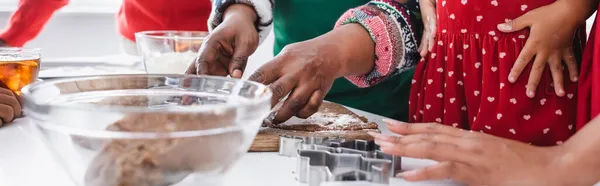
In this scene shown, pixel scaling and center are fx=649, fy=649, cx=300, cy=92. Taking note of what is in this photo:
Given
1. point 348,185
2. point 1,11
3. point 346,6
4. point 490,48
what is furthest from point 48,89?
point 1,11

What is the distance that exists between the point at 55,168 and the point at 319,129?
1.05 ft

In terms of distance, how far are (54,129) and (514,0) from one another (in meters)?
0.61

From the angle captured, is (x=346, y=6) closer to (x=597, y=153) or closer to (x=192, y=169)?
(x=597, y=153)

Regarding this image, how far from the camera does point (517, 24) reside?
842 millimetres

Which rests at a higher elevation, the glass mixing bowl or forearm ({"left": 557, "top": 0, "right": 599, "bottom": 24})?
forearm ({"left": 557, "top": 0, "right": 599, "bottom": 24})

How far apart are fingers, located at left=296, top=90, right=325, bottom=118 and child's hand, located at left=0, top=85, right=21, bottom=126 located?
1.25 ft

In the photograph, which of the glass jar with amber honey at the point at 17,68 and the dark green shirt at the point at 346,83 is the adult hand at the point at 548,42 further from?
the glass jar with amber honey at the point at 17,68

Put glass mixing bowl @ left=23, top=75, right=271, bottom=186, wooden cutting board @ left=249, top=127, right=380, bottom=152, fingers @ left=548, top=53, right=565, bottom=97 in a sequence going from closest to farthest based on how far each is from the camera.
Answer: glass mixing bowl @ left=23, top=75, right=271, bottom=186
wooden cutting board @ left=249, top=127, right=380, bottom=152
fingers @ left=548, top=53, right=565, bottom=97

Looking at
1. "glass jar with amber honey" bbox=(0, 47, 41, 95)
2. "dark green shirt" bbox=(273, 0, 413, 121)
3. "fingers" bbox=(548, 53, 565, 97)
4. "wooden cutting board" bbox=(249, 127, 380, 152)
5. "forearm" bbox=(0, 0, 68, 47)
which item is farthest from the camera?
"forearm" bbox=(0, 0, 68, 47)

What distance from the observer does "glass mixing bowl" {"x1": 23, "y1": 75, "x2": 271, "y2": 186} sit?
46 cm

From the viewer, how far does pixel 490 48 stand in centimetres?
88

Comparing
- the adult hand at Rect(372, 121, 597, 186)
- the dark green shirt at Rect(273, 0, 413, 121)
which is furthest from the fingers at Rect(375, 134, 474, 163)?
the dark green shirt at Rect(273, 0, 413, 121)

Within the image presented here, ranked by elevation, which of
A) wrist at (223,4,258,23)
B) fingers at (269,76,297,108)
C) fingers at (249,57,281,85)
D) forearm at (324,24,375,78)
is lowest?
fingers at (269,76,297,108)

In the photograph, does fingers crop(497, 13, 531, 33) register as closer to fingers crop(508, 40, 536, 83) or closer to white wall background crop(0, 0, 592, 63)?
fingers crop(508, 40, 536, 83)
